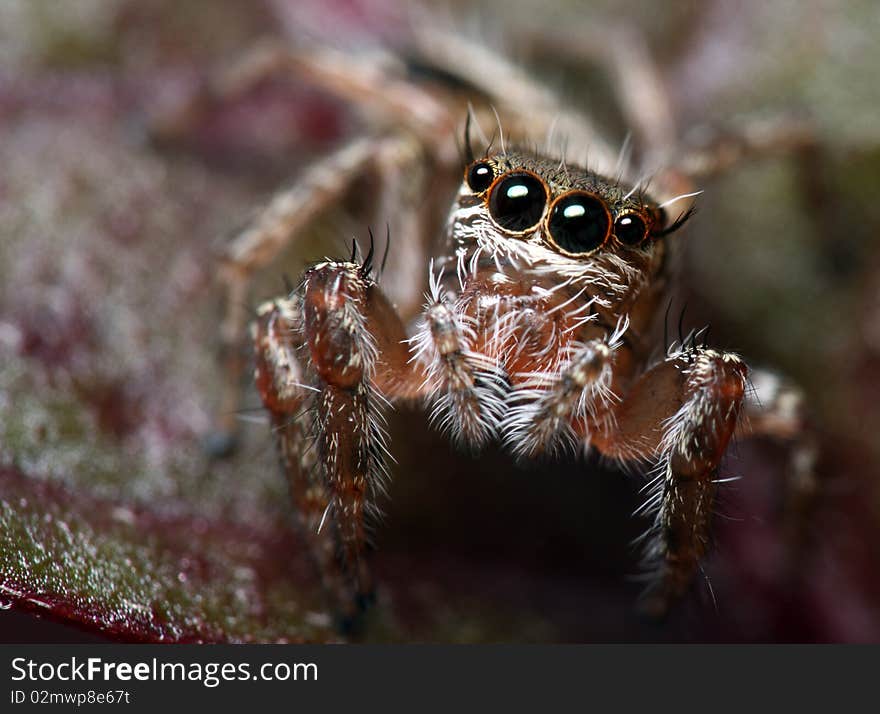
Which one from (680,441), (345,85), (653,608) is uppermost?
(345,85)

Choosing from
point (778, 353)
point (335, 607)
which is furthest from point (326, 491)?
point (778, 353)

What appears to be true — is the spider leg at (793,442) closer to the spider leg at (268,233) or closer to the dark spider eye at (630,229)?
the dark spider eye at (630,229)

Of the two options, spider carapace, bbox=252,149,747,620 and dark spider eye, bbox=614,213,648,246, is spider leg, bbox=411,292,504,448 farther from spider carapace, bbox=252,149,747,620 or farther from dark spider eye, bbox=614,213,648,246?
dark spider eye, bbox=614,213,648,246

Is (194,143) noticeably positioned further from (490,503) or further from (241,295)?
(490,503)

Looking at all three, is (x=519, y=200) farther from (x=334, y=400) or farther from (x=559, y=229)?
(x=334, y=400)

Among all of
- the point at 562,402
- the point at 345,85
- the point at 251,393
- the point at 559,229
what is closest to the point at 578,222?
the point at 559,229

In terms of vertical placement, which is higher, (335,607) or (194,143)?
(194,143)
